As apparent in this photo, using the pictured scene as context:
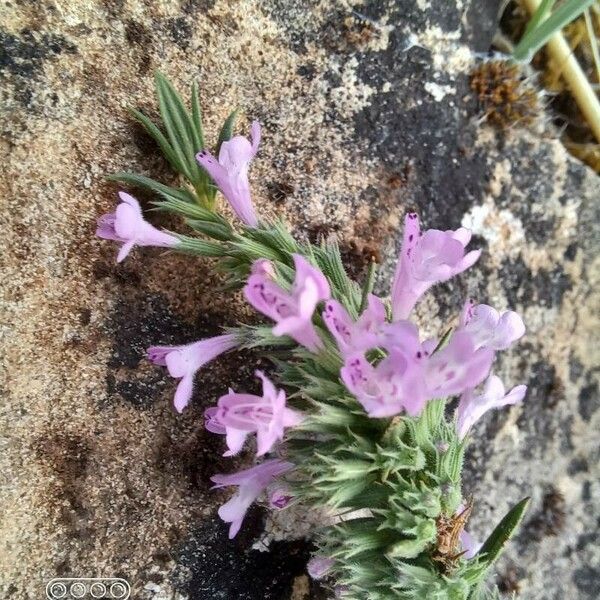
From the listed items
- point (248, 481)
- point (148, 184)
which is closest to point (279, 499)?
point (248, 481)

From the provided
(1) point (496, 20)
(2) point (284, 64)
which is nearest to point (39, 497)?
(2) point (284, 64)

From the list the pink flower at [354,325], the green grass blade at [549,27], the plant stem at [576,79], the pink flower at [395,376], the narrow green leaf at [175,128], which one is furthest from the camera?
the plant stem at [576,79]

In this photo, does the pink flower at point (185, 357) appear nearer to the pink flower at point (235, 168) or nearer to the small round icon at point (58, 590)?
the pink flower at point (235, 168)

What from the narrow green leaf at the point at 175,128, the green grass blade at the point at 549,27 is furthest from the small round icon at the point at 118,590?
the green grass blade at the point at 549,27

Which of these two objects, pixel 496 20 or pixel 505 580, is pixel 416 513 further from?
pixel 496 20

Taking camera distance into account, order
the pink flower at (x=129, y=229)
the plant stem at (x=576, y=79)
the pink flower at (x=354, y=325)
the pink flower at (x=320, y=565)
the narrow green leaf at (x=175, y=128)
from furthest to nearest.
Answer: the plant stem at (x=576, y=79), the narrow green leaf at (x=175, y=128), the pink flower at (x=320, y=565), the pink flower at (x=129, y=229), the pink flower at (x=354, y=325)

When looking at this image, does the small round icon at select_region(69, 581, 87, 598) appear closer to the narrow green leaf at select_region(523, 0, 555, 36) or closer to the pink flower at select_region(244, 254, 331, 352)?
the pink flower at select_region(244, 254, 331, 352)
